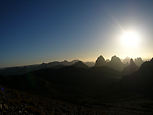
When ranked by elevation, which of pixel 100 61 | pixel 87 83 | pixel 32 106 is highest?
pixel 100 61

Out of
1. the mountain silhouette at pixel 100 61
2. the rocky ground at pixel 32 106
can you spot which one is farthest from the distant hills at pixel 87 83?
the mountain silhouette at pixel 100 61

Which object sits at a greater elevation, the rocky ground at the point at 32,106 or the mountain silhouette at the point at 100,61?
the mountain silhouette at the point at 100,61

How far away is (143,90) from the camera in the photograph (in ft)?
176

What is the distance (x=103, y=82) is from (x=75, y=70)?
2637cm

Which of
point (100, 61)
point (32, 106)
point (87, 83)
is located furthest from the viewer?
point (100, 61)

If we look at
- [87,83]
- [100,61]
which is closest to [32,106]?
[87,83]

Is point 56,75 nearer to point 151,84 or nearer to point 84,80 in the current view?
point 84,80

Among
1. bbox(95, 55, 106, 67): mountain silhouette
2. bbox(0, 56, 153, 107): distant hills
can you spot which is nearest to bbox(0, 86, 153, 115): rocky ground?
bbox(0, 56, 153, 107): distant hills

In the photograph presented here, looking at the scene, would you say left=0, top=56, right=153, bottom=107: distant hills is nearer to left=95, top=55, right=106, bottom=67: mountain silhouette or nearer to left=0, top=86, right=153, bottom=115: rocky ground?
left=0, top=86, right=153, bottom=115: rocky ground

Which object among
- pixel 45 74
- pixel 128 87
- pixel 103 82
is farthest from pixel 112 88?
pixel 45 74

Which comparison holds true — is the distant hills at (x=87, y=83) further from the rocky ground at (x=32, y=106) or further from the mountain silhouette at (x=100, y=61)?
the mountain silhouette at (x=100, y=61)

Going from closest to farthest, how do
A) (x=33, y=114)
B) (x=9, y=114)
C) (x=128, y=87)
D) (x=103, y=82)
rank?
1. (x=9, y=114)
2. (x=33, y=114)
3. (x=128, y=87)
4. (x=103, y=82)

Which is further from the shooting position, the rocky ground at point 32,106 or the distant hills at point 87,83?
the distant hills at point 87,83

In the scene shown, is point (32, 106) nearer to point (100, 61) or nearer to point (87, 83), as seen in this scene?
point (87, 83)
